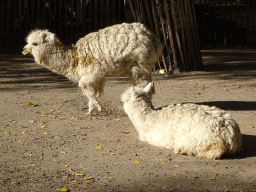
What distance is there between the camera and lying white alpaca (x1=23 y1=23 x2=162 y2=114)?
699cm

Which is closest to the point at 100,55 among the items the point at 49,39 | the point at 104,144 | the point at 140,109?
the point at 49,39

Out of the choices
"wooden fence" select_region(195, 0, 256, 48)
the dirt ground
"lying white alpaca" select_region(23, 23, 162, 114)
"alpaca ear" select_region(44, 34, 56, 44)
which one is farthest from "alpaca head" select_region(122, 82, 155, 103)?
"wooden fence" select_region(195, 0, 256, 48)

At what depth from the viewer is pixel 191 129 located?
16.1 ft

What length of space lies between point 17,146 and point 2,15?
35.5 ft

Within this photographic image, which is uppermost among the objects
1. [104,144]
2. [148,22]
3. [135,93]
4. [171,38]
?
[148,22]

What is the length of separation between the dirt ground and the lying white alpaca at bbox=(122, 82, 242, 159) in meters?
0.14

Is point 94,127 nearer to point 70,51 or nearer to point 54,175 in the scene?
point 70,51

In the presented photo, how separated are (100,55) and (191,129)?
2820mm

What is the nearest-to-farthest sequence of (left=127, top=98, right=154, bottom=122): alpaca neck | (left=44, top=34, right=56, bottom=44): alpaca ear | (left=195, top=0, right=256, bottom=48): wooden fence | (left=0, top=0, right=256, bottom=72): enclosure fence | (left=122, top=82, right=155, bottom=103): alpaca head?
(left=127, top=98, right=154, bottom=122): alpaca neck
(left=122, top=82, right=155, bottom=103): alpaca head
(left=44, top=34, right=56, bottom=44): alpaca ear
(left=0, top=0, right=256, bottom=72): enclosure fence
(left=195, top=0, right=256, bottom=48): wooden fence

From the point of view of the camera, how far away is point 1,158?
197 inches

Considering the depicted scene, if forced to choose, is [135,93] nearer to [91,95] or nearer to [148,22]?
[91,95]

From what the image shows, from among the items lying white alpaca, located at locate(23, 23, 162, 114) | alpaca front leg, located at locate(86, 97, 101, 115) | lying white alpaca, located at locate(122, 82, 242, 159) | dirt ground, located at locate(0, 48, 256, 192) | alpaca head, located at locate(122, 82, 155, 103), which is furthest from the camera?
alpaca front leg, located at locate(86, 97, 101, 115)

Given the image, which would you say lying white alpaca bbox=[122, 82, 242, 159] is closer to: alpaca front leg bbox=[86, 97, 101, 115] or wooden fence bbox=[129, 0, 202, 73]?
alpaca front leg bbox=[86, 97, 101, 115]

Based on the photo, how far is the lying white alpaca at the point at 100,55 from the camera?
699 cm
